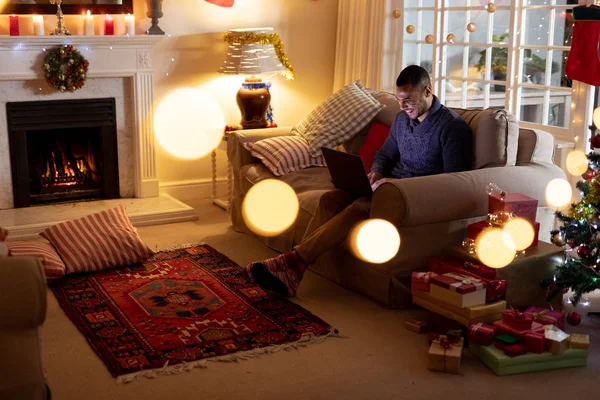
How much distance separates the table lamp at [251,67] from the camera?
5336mm

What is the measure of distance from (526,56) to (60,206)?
10.4ft

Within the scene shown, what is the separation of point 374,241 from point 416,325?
456 millimetres

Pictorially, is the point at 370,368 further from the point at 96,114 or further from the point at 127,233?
the point at 96,114

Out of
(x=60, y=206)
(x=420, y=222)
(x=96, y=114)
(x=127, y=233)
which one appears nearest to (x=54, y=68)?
(x=96, y=114)

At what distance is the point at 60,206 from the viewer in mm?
5277

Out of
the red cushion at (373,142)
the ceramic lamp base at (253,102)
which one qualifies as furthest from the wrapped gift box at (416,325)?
the ceramic lamp base at (253,102)

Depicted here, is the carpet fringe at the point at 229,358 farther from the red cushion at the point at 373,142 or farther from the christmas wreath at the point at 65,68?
the christmas wreath at the point at 65,68

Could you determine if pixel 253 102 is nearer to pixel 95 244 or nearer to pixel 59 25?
pixel 59 25

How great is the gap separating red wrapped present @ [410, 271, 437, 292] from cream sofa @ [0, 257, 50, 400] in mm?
1718

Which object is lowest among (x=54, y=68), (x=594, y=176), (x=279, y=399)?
(x=279, y=399)

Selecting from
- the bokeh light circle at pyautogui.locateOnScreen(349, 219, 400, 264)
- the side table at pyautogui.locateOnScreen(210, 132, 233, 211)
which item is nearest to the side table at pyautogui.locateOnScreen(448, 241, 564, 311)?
the bokeh light circle at pyautogui.locateOnScreen(349, 219, 400, 264)

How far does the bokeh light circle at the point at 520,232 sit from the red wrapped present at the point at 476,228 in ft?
0.31

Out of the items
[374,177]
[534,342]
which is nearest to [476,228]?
[534,342]

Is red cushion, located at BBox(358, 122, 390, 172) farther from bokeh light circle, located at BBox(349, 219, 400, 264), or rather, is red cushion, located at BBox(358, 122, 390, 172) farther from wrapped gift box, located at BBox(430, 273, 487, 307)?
wrapped gift box, located at BBox(430, 273, 487, 307)
